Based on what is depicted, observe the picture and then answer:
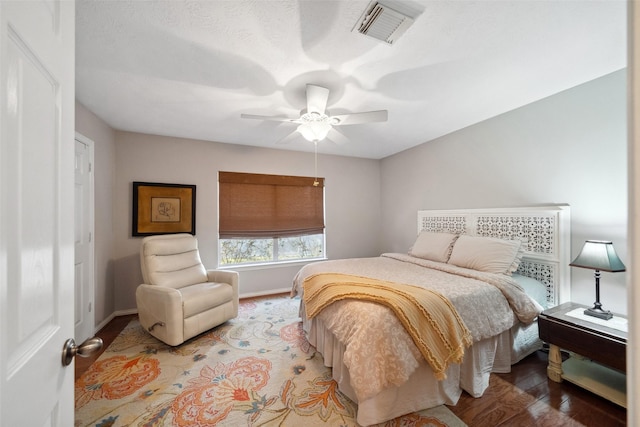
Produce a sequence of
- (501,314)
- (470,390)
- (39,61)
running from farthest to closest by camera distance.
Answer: (501,314) → (470,390) → (39,61)

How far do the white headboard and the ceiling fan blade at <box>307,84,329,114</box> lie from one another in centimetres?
234

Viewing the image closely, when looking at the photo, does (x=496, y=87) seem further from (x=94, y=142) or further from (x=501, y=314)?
(x=94, y=142)

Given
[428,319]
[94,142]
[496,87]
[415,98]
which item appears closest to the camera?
[428,319]

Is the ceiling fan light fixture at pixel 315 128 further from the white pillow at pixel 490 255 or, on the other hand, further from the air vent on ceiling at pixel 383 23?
the white pillow at pixel 490 255

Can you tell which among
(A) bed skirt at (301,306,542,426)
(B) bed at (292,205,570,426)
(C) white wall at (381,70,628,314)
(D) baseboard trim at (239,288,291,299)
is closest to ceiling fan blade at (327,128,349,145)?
(C) white wall at (381,70,628,314)

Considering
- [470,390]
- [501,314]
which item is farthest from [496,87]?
[470,390]

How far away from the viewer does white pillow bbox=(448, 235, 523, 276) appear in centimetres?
242

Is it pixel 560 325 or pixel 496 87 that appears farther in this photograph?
pixel 496 87

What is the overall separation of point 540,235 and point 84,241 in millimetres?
4610

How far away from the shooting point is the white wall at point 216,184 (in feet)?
10.7

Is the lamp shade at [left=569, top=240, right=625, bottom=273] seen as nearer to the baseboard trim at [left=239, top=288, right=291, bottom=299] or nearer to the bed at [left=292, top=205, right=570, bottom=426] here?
the bed at [left=292, top=205, right=570, bottom=426]

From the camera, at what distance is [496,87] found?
88.4 inches

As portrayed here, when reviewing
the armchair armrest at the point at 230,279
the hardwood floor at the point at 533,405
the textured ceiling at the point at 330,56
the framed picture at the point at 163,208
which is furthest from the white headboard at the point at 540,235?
the framed picture at the point at 163,208

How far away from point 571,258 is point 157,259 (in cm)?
415
